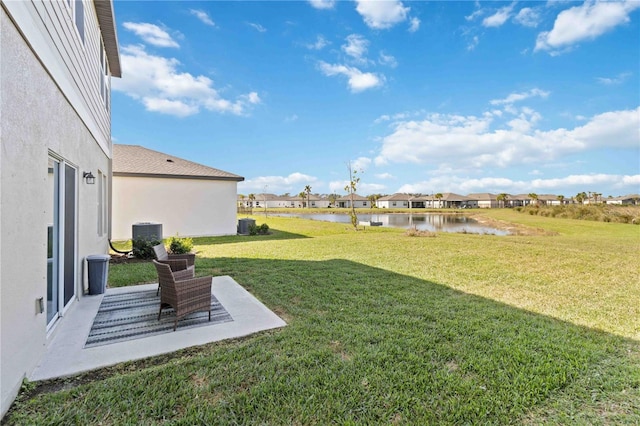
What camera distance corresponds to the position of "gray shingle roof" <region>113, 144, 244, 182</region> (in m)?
13.2

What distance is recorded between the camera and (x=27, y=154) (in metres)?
2.70

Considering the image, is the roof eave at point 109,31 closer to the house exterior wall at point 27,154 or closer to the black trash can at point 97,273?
the house exterior wall at point 27,154

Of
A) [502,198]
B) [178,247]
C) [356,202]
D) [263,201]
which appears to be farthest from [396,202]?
[178,247]

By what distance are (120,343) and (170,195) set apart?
38.0 ft

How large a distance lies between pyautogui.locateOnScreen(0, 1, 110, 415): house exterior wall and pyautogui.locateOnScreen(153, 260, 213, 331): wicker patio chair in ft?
3.97

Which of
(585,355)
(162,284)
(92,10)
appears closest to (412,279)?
(585,355)

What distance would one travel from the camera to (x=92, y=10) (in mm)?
6391

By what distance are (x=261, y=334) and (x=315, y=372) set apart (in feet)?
3.77

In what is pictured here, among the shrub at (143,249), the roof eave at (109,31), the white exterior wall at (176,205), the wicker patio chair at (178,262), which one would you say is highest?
the roof eave at (109,31)

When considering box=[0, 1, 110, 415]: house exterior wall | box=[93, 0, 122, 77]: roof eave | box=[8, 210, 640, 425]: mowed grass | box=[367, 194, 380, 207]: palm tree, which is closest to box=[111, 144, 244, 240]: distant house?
box=[93, 0, 122, 77]: roof eave

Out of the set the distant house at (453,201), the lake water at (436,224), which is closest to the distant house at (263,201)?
the distant house at (453,201)

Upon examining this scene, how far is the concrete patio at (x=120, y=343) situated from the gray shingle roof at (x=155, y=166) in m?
9.65

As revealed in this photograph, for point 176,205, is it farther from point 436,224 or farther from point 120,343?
point 436,224

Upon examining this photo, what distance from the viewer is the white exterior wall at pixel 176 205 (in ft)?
42.6
